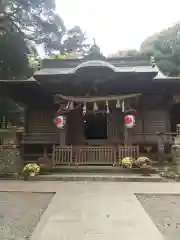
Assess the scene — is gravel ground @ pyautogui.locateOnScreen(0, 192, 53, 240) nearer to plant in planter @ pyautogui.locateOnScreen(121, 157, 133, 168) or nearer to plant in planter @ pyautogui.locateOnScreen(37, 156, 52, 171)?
plant in planter @ pyautogui.locateOnScreen(37, 156, 52, 171)

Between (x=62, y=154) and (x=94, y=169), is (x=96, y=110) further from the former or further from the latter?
(x=94, y=169)

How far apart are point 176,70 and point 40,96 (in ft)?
50.2

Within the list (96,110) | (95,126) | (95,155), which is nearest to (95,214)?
(95,155)

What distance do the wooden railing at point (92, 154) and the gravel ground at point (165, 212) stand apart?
473 centimetres

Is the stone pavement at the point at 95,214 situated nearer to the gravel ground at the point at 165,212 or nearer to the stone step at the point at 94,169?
the gravel ground at the point at 165,212

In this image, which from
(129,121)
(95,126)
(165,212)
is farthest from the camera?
(95,126)

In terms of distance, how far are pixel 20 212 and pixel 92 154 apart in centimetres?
660

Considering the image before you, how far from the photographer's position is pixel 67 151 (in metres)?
12.2

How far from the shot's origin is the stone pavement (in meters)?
4.12

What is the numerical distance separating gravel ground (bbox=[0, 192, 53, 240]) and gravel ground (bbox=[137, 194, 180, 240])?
2.10 m

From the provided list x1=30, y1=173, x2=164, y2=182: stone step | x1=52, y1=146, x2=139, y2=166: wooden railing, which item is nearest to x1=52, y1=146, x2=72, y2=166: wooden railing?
x1=52, y1=146, x2=139, y2=166: wooden railing

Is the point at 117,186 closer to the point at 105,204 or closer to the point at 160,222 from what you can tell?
the point at 105,204

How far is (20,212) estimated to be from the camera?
5.71 metres

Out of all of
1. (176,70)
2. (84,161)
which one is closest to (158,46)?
(176,70)
